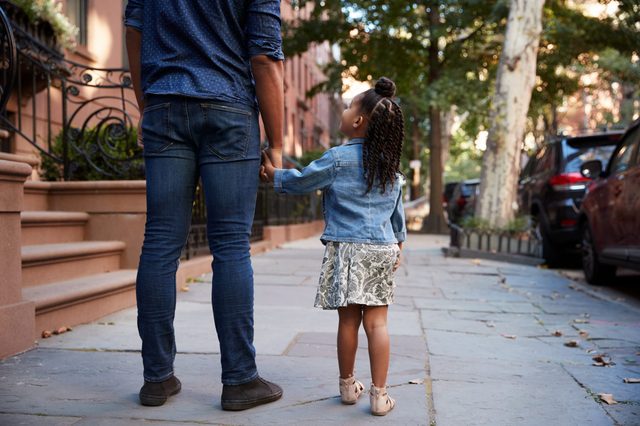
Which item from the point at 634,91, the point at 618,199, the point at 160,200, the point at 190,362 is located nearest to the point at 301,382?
the point at 190,362

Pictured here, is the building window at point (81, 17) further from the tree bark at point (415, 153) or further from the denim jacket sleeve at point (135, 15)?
the tree bark at point (415, 153)

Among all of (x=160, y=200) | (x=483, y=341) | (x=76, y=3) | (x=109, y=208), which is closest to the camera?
(x=160, y=200)

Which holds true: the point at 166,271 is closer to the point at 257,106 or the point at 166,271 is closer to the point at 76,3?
the point at 257,106

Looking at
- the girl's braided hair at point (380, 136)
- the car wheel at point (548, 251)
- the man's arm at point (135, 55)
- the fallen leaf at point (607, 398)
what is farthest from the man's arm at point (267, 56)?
the car wheel at point (548, 251)

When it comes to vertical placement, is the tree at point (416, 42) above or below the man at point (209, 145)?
above

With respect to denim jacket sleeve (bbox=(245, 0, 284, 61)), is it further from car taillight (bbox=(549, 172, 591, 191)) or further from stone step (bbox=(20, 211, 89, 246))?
car taillight (bbox=(549, 172, 591, 191))

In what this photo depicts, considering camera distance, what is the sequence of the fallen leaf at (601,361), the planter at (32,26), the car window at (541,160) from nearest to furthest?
the fallen leaf at (601,361), the planter at (32,26), the car window at (541,160)

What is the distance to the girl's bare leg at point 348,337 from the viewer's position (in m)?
3.06

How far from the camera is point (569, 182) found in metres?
9.51

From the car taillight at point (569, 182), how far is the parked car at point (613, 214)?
869 millimetres

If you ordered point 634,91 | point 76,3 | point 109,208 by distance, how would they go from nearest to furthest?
point 109,208 < point 76,3 < point 634,91

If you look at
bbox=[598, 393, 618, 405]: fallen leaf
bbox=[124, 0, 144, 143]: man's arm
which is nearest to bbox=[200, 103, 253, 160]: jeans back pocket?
bbox=[124, 0, 144, 143]: man's arm

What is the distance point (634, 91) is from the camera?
26.0 m

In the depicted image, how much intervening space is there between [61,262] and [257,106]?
259 centimetres
